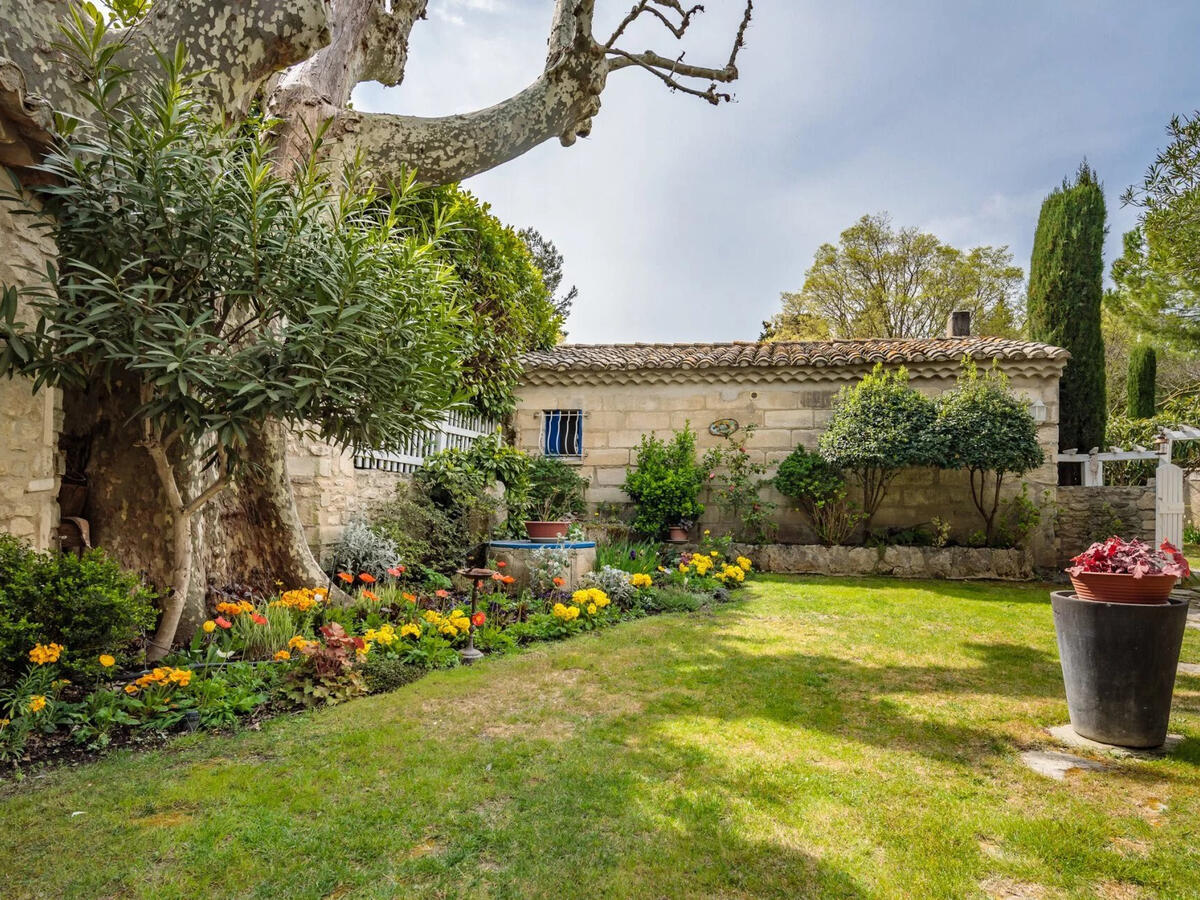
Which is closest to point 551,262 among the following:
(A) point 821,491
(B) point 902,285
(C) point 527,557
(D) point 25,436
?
(B) point 902,285

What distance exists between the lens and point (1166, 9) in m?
5.58

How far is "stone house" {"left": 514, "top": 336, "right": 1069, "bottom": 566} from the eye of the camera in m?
9.77

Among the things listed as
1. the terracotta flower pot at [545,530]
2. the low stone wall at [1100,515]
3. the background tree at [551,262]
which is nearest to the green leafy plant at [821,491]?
the low stone wall at [1100,515]

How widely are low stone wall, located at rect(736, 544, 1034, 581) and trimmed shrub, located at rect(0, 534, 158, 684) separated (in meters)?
8.16

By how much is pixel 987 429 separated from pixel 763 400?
11.1 feet

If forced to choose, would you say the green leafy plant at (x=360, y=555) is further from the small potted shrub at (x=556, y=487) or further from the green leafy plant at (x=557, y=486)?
the green leafy plant at (x=557, y=486)

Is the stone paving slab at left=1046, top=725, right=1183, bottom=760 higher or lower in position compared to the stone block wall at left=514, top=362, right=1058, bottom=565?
lower

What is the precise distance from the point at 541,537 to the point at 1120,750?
531cm

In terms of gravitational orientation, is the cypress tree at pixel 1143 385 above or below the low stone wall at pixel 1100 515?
above

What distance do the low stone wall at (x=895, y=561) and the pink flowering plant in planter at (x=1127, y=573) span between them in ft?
20.9

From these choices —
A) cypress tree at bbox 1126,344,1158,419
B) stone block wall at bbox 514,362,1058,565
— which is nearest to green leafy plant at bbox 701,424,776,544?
stone block wall at bbox 514,362,1058,565

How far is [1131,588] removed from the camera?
306 centimetres

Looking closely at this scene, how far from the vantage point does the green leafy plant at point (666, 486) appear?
33.1ft

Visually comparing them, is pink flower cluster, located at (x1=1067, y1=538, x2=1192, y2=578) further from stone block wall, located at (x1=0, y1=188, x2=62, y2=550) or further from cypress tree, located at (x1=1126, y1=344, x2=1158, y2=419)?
cypress tree, located at (x1=1126, y1=344, x2=1158, y2=419)
